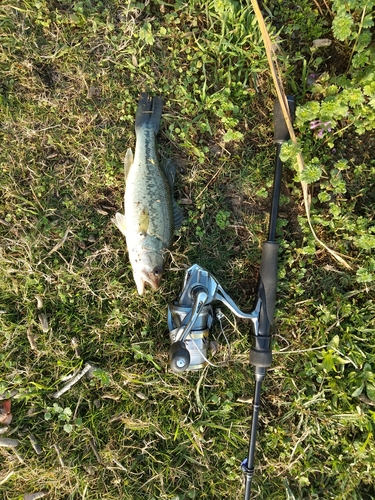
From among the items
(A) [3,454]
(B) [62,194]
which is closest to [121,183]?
(B) [62,194]

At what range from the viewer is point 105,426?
3131 mm

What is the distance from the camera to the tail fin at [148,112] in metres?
2.98

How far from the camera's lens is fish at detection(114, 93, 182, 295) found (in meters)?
2.87

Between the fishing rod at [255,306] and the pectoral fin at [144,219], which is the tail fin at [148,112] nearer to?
the pectoral fin at [144,219]

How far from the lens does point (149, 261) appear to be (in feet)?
9.51

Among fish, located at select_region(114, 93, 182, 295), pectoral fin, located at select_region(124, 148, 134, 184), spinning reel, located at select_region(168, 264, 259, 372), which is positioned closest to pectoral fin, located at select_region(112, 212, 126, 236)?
fish, located at select_region(114, 93, 182, 295)

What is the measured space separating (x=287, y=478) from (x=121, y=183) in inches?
112

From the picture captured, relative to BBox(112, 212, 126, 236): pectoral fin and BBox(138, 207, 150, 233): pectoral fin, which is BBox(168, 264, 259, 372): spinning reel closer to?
BBox(138, 207, 150, 233): pectoral fin

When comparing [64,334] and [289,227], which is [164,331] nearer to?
[64,334]

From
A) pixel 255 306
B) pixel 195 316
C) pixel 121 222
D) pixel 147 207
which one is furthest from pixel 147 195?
pixel 255 306

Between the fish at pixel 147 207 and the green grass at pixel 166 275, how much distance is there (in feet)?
0.53

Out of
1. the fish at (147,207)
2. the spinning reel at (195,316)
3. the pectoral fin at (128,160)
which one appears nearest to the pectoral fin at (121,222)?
the fish at (147,207)

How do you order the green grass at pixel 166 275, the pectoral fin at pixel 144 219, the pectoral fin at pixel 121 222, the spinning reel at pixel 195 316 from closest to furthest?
the spinning reel at pixel 195 316 → the pectoral fin at pixel 144 219 → the pectoral fin at pixel 121 222 → the green grass at pixel 166 275

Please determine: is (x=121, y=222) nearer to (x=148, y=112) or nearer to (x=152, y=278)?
(x=152, y=278)
